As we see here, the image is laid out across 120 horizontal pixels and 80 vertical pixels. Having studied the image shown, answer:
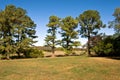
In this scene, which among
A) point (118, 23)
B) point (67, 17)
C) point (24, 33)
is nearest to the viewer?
point (118, 23)

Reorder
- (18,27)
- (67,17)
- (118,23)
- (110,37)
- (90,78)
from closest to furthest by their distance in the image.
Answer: (90,78)
(118,23)
(18,27)
(110,37)
(67,17)

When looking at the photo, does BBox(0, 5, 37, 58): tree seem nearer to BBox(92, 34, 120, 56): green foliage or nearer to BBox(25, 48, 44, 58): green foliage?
BBox(25, 48, 44, 58): green foliage

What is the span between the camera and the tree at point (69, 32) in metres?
60.6

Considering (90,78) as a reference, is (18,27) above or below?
above

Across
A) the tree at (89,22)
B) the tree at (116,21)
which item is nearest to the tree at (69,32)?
the tree at (89,22)

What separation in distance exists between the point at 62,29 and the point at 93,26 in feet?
28.4

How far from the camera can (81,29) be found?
61.3 meters

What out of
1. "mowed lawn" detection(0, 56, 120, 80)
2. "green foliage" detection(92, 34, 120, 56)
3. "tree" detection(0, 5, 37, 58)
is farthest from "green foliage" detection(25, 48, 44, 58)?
"mowed lawn" detection(0, 56, 120, 80)

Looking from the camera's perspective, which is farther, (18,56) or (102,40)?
(102,40)

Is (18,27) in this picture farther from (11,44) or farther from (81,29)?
(81,29)

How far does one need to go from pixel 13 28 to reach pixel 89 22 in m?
21.8

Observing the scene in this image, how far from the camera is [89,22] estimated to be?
60375mm

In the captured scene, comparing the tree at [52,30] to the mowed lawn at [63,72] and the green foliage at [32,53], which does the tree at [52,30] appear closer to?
the green foliage at [32,53]

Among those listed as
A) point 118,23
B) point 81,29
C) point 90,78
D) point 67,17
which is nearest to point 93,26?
point 81,29
